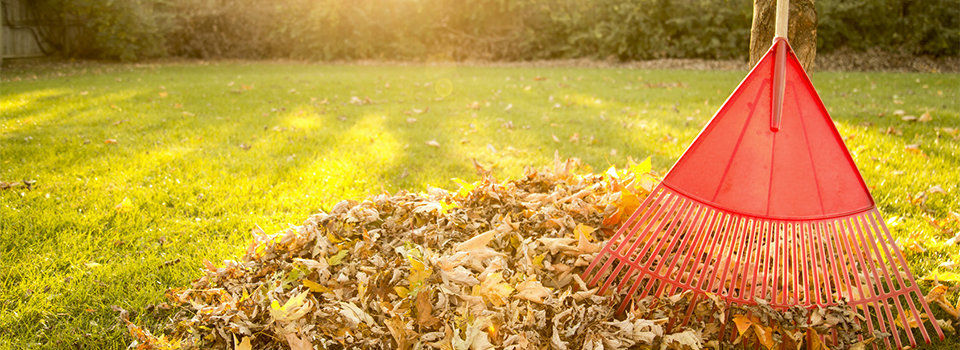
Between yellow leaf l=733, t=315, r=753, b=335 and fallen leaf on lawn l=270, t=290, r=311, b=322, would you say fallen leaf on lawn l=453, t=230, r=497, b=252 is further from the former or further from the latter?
yellow leaf l=733, t=315, r=753, b=335

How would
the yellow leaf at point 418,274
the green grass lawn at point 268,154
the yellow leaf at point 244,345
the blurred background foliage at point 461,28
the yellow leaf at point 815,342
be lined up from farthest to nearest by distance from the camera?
the blurred background foliage at point 461,28 < the green grass lawn at point 268,154 < the yellow leaf at point 418,274 < the yellow leaf at point 815,342 < the yellow leaf at point 244,345

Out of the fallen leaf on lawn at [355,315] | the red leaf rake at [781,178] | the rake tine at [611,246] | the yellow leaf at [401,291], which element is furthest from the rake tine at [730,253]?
the fallen leaf on lawn at [355,315]

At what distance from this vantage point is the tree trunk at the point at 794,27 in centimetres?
232

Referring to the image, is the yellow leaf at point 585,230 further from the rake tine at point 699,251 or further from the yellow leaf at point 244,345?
the yellow leaf at point 244,345

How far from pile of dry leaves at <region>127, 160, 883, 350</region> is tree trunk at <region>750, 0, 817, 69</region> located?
771mm

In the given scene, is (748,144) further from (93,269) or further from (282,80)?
(282,80)

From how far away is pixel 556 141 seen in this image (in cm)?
480

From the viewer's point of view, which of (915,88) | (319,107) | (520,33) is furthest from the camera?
(520,33)

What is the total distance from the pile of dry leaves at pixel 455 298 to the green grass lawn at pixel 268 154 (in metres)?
0.48

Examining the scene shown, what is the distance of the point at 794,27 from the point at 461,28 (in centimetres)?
1202

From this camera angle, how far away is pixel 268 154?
4418 millimetres

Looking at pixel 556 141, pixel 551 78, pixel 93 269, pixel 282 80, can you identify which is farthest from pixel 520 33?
pixel 93 269

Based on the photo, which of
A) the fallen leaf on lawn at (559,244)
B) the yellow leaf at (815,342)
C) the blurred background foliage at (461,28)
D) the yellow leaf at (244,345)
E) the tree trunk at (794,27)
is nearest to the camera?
the yellow leaf at (244,345)

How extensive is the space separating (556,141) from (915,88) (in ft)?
19.6
